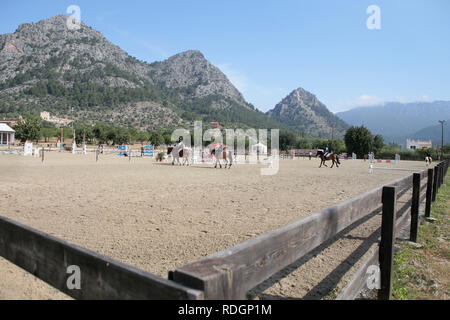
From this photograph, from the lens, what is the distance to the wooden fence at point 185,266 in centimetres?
99

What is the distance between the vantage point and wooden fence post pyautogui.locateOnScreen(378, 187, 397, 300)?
8.62ft

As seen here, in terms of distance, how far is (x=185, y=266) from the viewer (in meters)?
1.02

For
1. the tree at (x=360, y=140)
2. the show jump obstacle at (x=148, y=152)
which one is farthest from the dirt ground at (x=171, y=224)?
the tree at (x=360, y=140)

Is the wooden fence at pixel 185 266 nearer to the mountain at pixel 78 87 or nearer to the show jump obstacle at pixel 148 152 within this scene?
the show jump obstacle at pixel 148 152

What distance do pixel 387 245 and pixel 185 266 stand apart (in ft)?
7.81

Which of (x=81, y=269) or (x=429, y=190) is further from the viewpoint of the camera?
(x=429, y=190)

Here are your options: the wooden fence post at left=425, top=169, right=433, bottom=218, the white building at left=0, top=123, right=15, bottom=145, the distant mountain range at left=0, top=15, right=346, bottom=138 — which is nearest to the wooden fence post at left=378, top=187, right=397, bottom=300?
the wooden fence post at left=425, top=169, right=433, bottom=218

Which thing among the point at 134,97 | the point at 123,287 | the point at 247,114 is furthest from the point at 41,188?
the point at 247,114

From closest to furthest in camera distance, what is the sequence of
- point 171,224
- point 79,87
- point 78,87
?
point 171,224 < point 78,87 < point 79,87

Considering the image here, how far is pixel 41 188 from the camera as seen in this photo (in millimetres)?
9195

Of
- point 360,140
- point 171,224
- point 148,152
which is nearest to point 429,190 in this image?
point 171,224

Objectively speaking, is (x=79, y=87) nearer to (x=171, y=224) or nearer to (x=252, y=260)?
(x=171, y=224)

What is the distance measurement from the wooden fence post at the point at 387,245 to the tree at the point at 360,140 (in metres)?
74.1

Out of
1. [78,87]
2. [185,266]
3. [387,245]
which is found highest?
[78,87]
